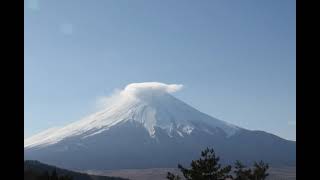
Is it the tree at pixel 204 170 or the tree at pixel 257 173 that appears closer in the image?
the tree at pixel 204 170

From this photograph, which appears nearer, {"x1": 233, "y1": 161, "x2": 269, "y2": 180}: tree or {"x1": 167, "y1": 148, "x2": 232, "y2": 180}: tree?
{"x1": 167, "y1": 148, "x2": 232, "y2": 180}: tree

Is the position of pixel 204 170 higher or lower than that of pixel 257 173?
higher

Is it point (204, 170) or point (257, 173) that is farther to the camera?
point (257, 173)
